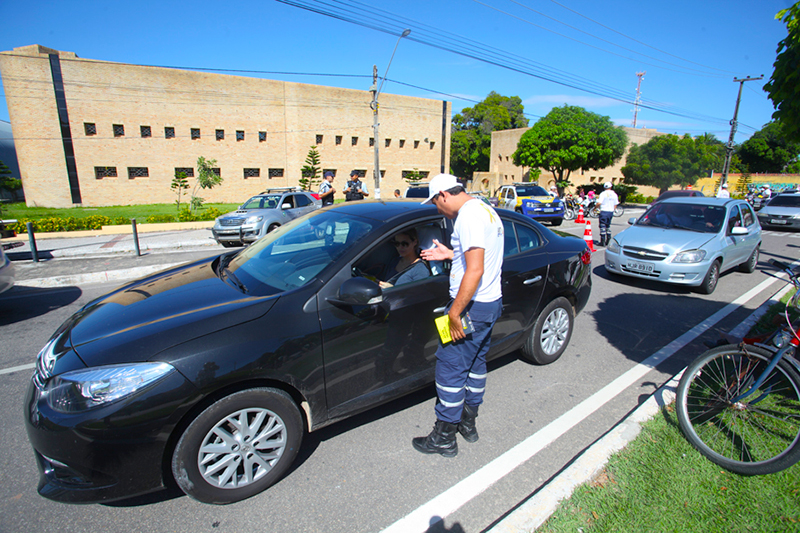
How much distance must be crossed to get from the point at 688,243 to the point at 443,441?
254 inches

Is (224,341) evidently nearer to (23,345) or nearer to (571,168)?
(23,345)

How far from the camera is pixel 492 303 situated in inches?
107

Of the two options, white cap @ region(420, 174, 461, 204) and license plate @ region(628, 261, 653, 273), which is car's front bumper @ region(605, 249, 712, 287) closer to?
license plate @ region(628, 261, 653, 273)

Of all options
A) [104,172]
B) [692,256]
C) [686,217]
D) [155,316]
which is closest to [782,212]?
[686,217]

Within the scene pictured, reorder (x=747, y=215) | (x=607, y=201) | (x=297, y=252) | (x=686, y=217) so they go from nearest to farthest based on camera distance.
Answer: (x=297, y=252) < (x=686, y=217) < (x=747, y=215) < (x=607, y=201)

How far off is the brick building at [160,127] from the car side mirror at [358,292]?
37136 millimetres

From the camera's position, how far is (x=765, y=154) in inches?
2539

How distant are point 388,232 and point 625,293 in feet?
18.3

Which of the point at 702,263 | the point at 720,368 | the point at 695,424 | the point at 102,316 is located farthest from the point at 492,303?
the point at 702,263

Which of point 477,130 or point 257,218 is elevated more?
point 477,130

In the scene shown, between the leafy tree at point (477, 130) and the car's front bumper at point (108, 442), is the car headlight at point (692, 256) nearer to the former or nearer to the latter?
the car's front bumper at point (108, 442)

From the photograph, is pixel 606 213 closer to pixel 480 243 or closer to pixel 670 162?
pixel 480 243

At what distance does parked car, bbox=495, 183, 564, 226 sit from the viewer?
1741 cm

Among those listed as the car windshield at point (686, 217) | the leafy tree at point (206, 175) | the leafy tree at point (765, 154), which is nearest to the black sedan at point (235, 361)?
the car windshield at point (686, 217)
